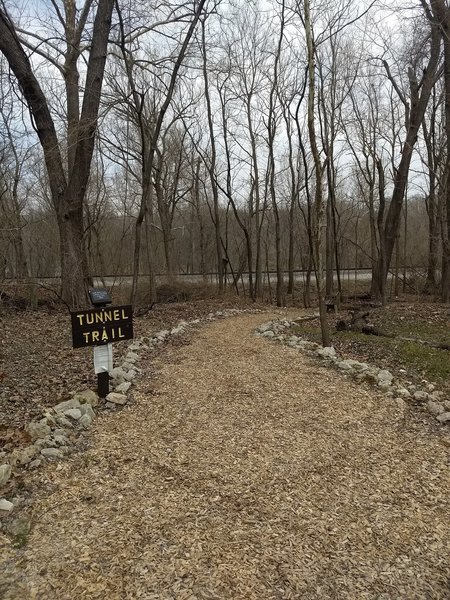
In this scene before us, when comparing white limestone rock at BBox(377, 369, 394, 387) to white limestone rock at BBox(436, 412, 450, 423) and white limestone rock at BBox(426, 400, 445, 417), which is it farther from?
white limestone rock at BBox(436, 412, 450, 423)

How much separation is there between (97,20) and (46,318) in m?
6.83

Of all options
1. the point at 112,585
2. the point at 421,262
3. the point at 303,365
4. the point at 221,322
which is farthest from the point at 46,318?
the point at 421,262

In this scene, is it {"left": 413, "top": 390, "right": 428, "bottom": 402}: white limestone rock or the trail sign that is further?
{"left": 413, "top": 390, "right": 428, "bottom": 402}: white limestone rock

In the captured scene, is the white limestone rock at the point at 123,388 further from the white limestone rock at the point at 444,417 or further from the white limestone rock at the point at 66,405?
the white limestone rock at the point at 444,417

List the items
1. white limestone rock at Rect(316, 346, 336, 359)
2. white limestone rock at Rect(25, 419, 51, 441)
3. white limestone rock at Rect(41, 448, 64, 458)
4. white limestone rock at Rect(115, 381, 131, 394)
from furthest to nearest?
white limestone rock at Rect(316, 346, 336, 359) < white limestone rock at Rect(115, 381, 131, 394) < white limestone rock at Rect(25, 419, 51, 441) < white limestone rock at Rect(41, 448, 64, 458)

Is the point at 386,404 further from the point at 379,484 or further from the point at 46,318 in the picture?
the point at 46,318

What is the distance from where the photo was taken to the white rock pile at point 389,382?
14.8ft

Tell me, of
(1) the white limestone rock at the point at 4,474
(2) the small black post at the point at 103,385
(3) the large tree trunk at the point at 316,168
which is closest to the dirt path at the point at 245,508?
(1) the white limestone rock at the point at 4,474

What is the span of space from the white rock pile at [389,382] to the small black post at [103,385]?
3.21 meters

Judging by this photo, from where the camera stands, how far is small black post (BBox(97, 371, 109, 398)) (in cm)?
482

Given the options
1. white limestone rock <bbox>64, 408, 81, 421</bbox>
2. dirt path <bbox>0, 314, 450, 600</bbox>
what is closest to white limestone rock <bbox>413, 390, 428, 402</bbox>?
dirt path <bbox>0, 314, 450, 600</bbox>

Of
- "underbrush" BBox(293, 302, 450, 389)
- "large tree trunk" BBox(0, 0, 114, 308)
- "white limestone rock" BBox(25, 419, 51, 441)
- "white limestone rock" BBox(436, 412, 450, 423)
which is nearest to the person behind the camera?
"white limestone rock" BBox(25, 419, 51, 441)

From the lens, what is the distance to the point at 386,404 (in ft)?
15.4

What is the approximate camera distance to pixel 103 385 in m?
4.87
